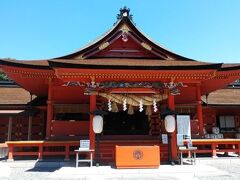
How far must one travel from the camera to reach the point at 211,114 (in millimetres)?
20297

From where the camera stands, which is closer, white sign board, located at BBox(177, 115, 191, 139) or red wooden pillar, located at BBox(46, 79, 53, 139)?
white sign board, located at BBox(177, 115, 191, 139)

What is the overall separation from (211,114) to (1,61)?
15806 mm

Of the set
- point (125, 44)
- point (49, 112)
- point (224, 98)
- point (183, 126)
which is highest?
point (125, 44)

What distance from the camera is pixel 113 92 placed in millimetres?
11867

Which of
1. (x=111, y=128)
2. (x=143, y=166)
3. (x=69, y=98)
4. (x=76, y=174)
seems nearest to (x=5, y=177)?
(x=76, y=174)

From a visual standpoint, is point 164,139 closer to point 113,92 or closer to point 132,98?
point 132,98

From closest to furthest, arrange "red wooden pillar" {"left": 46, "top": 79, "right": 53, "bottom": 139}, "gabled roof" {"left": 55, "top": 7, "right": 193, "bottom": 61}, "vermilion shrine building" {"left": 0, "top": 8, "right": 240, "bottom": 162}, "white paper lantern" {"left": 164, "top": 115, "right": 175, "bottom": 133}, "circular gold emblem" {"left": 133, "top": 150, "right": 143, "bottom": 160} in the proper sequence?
"circular gold emblem" {"left": 133, "top": 150, "right": 143, "bottom": 160} < "white paper lantern" {"left": 164, "top": 115, "right": 175, "bottom": 133} < "vermilion shrine building" {"left": 0, "top": 8, "right": 240, "bottom": 162} < "red wooden pillar" {"left": 46, "top": 79, "right": 53, "bottom": 139} < "gabled roof" {"left": 55, "top": 7, "right": 193, "bottom": 61}

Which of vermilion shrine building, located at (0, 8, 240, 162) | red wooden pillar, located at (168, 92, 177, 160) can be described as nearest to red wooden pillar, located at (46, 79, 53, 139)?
vermilion shrine building, located at (0, 8, 240, 162)

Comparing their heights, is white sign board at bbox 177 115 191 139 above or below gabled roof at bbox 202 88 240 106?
below

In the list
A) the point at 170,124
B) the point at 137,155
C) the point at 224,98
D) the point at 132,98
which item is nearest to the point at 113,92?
the point at 132,98

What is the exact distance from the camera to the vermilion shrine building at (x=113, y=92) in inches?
453

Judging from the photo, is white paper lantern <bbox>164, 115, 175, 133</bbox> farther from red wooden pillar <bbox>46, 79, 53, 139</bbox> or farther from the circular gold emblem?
red wooden pillar <bbox>46, 79, 53, 139</bbox>

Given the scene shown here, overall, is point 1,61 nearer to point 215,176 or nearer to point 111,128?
point 111,128

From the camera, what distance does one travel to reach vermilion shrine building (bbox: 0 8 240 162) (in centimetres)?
1150
